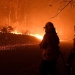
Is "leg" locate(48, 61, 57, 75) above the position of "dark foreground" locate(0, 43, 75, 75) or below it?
above

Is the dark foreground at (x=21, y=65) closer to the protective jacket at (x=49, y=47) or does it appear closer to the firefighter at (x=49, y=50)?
the firefighter at (x=49, y=50)

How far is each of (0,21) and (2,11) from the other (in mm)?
3335

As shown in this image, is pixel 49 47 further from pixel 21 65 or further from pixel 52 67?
pixel 21 65

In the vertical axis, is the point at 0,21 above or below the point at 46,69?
above

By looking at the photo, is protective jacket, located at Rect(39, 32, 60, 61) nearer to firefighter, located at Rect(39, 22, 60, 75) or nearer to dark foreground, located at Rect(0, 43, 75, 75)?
firefighter, located at Rect(39, 22, 60, 75)

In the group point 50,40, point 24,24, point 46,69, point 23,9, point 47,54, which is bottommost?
point 46,69

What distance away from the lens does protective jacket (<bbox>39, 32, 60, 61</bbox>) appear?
541cm

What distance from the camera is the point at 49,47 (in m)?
5.46

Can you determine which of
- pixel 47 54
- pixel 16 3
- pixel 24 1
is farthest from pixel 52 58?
pixel 24 1

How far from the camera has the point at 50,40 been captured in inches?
216

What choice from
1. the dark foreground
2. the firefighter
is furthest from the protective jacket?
the dark foreground

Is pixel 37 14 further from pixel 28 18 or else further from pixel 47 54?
pixel 47 54

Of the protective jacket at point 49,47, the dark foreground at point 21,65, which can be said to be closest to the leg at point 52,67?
the protective jacket at point 49,47

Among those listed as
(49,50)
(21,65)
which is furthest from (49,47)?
(21,65)
